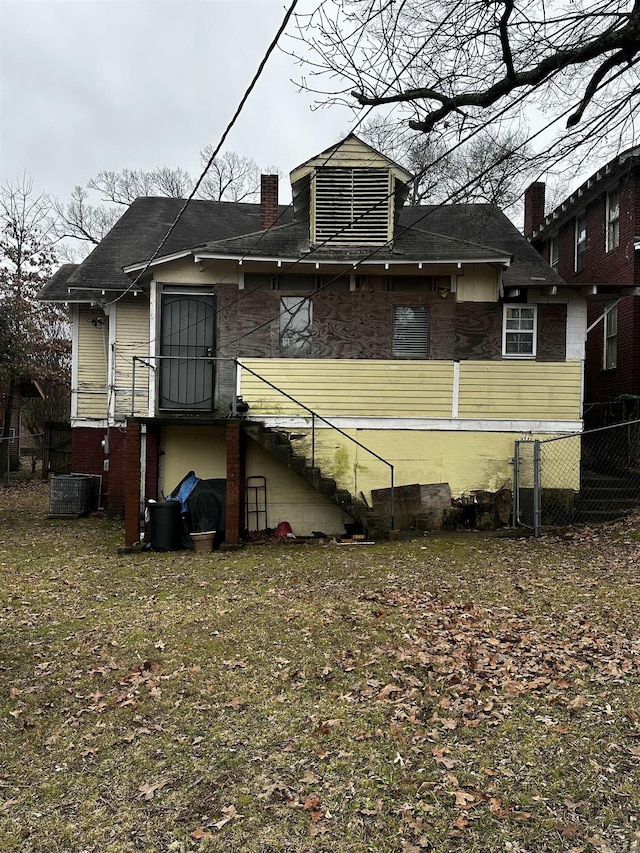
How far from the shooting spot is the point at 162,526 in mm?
10828

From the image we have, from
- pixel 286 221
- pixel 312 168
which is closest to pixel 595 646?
pixel 312 168

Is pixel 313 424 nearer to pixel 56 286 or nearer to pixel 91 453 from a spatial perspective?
pixel 91 453

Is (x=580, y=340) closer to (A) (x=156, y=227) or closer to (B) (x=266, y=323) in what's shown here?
(B) (x=266, y=323)

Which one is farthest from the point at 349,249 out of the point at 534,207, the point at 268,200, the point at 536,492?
the point at 534,207

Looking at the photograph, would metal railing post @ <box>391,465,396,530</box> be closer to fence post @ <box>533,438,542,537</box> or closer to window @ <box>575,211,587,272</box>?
fence post @ <box>533,438,542,537</box>

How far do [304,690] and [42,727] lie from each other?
6.75 feet

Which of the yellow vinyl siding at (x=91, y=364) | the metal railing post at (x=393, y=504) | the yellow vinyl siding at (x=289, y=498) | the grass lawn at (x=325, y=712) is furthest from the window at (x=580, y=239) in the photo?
the yellow vinyl siding at (x=91, y=364)

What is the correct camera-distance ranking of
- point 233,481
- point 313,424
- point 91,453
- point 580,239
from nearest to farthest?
point 233,481
point 313,424
point 91,453
point 580,239

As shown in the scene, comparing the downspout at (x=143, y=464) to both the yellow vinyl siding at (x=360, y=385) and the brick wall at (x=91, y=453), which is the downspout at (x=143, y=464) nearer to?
the yellow vinyl siding at (x=360, y=385)

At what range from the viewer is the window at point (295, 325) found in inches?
482

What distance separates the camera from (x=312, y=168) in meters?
12.3

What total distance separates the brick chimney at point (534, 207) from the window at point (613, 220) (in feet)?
11.0

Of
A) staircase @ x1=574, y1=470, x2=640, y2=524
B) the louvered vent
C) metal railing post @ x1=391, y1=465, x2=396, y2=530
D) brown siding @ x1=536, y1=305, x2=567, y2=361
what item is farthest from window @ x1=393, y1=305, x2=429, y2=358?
staircase @ x1=574, y1=470, x2=640, y2=524

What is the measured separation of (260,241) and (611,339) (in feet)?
33.0
